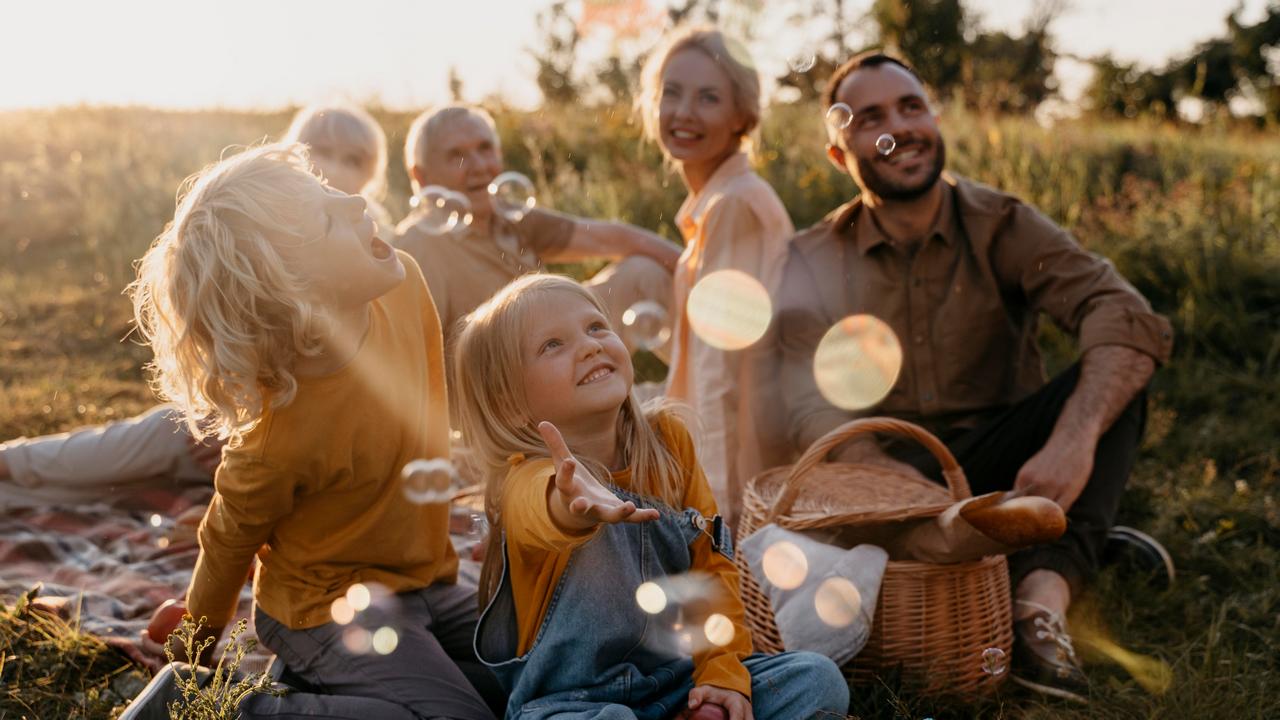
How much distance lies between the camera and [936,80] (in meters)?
16.1

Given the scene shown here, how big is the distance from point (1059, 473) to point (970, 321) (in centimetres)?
72

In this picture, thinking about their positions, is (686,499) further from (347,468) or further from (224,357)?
(224,357)

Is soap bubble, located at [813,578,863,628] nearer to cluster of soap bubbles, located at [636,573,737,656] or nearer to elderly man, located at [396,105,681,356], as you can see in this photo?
cluster of soap bubbles, located at [636,573,737,656]

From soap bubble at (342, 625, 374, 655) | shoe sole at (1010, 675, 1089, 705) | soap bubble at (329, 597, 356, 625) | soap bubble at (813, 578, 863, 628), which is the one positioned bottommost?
shoe sole at (1010, 675, 1089, 705)

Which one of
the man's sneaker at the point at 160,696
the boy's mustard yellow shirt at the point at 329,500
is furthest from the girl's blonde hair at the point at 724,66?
the man's sneaker at the point at 160,696

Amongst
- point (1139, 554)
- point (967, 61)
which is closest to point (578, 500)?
point (1139, 554)

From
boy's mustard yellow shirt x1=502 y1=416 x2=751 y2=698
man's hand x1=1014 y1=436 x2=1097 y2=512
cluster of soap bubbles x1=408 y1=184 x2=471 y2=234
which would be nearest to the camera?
boy's mustard yellow shirt x1=502 y1=416 x2=751 y2=698

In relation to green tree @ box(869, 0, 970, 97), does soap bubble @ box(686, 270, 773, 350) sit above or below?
below

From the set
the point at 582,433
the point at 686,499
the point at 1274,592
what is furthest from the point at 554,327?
the point at 1274,592

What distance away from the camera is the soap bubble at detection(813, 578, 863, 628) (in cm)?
250

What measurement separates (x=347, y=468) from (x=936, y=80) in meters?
15.4

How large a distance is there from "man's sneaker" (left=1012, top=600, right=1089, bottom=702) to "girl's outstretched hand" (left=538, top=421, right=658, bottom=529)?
1.40 m

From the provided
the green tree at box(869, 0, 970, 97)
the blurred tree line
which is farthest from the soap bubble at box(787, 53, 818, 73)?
the green tree at box(869, 0, 970, 97)

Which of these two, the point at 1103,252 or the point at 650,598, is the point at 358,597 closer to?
the point at 650,598
